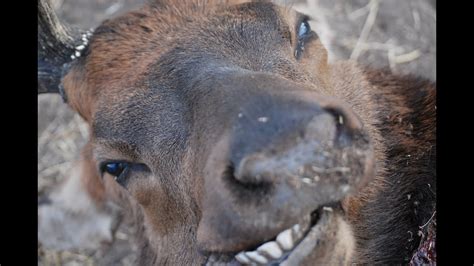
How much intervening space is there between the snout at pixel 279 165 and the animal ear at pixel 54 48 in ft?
5.65

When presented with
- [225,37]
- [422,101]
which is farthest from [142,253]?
[422,101]

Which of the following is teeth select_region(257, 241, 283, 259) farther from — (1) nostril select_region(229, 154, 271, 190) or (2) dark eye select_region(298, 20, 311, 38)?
(2) dark eye select_region(298, 20, 311, 38)

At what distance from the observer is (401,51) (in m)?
6.90

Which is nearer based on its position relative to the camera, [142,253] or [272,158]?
[272,158]

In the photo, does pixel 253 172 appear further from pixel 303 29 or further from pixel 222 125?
pixel 303 29

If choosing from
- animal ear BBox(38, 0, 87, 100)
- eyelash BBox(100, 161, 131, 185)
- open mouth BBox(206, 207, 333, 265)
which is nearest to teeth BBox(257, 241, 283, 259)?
open mouth BBox(206, 207, 333, 265)

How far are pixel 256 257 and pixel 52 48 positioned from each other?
2014mm

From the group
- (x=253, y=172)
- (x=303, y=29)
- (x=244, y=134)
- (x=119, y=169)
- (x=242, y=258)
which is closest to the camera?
(x=253, y=172)

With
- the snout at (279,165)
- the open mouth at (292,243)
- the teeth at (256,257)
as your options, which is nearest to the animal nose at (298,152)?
the snout at (279,165)

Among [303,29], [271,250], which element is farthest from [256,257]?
[303,29]

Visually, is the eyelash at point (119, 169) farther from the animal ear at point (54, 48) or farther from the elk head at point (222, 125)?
the animal ear at point (54, 48)

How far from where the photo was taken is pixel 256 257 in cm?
275
